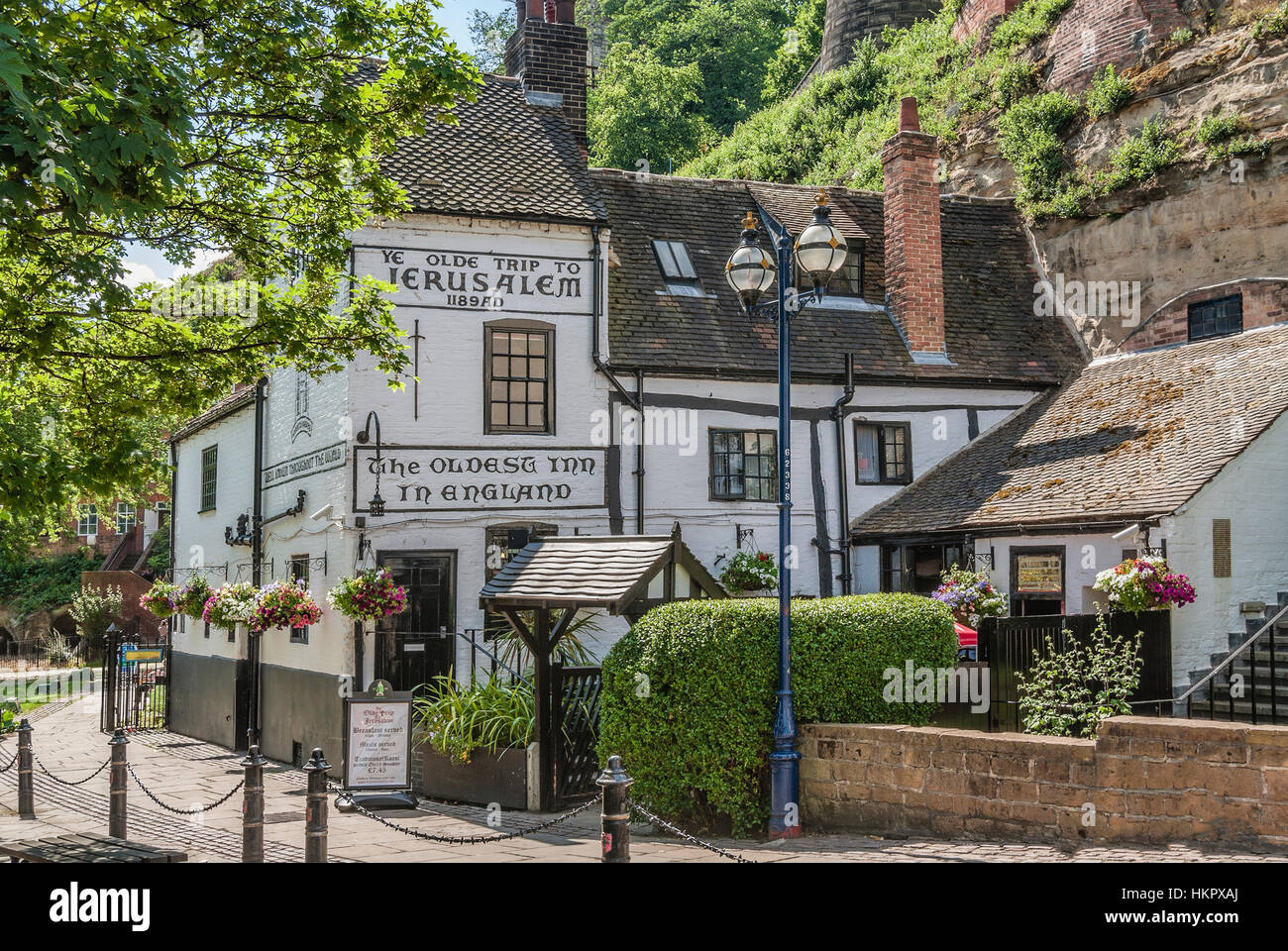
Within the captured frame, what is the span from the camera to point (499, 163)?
1870 centimetres

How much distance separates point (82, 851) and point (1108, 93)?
2191 centimetres

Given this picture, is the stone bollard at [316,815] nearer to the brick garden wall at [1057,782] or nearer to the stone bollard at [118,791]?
the stone bollard at [118,791]

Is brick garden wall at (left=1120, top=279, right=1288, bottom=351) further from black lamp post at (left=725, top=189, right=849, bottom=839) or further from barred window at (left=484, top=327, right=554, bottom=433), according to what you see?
black lamp post at (left=725, top=189, right=849, bottom=839)

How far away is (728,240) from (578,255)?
4.31 metres

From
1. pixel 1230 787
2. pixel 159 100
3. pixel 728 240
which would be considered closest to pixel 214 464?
pixel 728 240

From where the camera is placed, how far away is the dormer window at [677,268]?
2033 centimetres

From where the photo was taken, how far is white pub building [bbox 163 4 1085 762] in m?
17.1

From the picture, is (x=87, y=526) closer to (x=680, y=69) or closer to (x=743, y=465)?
(x=680, y=69)

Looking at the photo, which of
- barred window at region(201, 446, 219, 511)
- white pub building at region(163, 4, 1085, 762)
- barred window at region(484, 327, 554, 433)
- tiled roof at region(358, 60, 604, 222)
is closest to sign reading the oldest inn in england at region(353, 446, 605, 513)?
white pub building at region(163, 4, 1085, 762)

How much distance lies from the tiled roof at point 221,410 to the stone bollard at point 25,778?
854cm

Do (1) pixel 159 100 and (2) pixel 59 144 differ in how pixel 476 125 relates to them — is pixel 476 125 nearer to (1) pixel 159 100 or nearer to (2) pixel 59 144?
(1) pixel 159 100

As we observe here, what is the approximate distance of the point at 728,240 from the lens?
2167cm

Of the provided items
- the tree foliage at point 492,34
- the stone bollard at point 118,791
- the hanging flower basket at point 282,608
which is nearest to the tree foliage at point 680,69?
the tree foliage at point 492,34

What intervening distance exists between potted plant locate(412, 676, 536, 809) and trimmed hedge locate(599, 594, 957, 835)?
211cm
